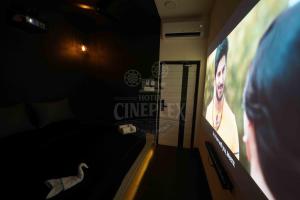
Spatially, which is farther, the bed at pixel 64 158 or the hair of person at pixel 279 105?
the bed at pixel 64 158

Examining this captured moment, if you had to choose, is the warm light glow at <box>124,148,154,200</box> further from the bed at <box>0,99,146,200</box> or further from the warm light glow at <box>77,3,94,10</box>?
the warm light glow at <box>77,3,94,10</box>

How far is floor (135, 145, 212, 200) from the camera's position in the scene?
1934 mm

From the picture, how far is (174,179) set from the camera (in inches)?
87.6

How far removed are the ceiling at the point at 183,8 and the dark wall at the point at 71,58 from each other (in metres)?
0.48

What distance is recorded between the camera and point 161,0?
249 cm

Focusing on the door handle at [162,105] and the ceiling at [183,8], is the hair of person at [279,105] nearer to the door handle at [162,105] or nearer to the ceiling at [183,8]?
the ceiling at [183,8]

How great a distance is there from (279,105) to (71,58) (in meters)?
3.72

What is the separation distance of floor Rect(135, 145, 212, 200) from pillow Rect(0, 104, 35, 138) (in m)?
1.81

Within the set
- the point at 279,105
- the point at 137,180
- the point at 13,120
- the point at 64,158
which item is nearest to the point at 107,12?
the point at 13,120

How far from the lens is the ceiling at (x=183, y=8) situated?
254 centimetres

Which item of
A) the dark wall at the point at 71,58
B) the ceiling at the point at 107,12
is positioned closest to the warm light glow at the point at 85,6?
the ceiling at the point at 107,12

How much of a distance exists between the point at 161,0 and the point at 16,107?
274 centimetres

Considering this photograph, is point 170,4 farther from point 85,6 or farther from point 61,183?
point 61,183

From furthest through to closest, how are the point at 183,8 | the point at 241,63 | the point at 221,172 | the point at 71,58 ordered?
the point at 71,58 → the point at 183,8 → the point at 221,172 → the point at 241,63
